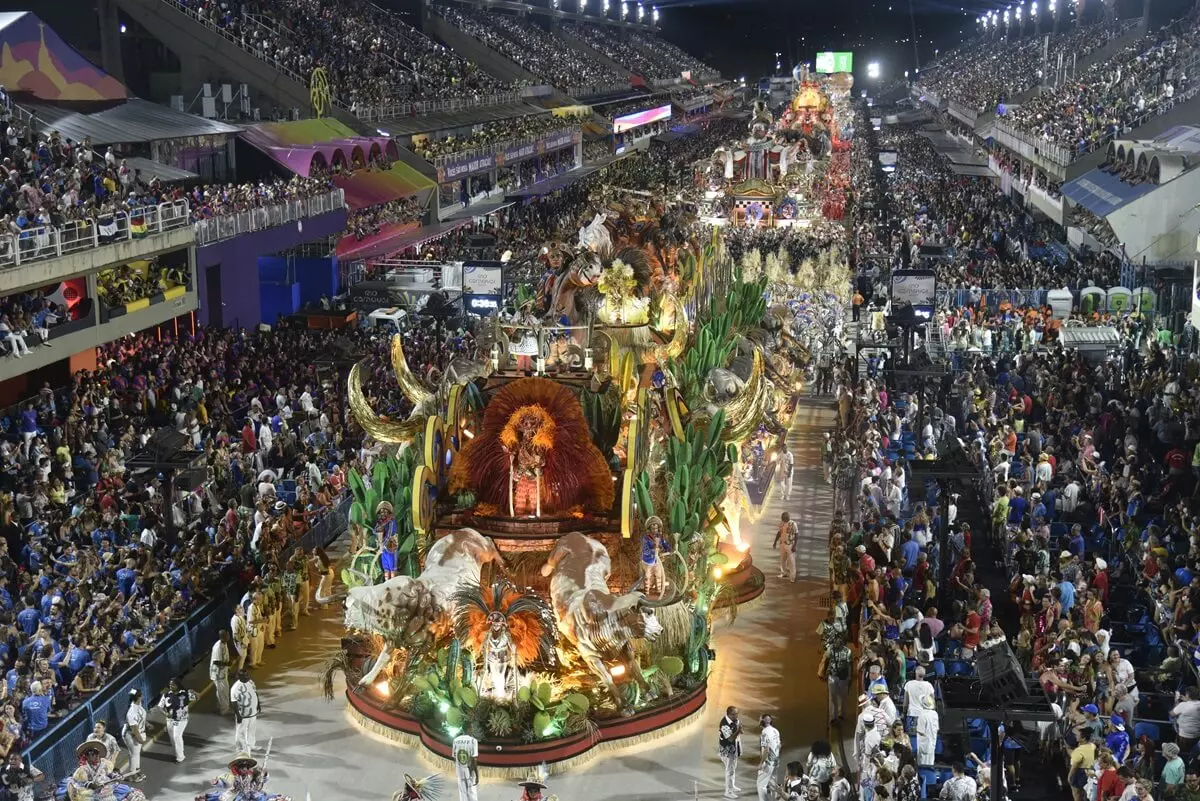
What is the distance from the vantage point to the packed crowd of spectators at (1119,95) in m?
47.4

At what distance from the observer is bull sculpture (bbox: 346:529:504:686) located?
15758 millimetres

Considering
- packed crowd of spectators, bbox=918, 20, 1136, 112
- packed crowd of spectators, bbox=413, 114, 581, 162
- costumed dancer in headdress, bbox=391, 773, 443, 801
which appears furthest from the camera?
packed crowd of spectators, bbox=918, 20, 1136, 112

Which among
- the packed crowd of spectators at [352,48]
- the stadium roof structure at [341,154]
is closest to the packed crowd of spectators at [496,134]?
the packed crowd of spectators at [352,48]

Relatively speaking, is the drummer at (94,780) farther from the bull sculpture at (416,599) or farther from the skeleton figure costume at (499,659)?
the skeleton figure costume at (499,659)

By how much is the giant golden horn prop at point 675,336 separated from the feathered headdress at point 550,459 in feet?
16.0

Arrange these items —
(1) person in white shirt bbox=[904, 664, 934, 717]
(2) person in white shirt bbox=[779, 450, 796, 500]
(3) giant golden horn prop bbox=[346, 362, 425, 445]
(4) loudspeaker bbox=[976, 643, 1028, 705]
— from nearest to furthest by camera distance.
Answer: (4) loudspeaker bbox=[976, 643, 1028, 705], (1) person in white shirt bbox=[904, 664, 934, 717], (3) giant golden horn prop bbox=[346, 362, 425, 445], (2) person in white shirt bbox=[779, 450, 796, 500]

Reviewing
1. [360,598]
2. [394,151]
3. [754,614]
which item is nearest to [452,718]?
[360,598]

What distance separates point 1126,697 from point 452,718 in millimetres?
6461

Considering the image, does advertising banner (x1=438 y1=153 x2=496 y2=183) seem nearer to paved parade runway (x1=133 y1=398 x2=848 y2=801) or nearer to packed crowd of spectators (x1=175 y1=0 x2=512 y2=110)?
packed crowd of spectators (x1=175 y1=0 x2=512 y2=110)

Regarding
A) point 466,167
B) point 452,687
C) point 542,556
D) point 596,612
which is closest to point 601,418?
point 542,556

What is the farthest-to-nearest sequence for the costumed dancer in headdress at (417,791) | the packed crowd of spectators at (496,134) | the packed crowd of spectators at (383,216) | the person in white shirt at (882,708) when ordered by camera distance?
the packed crowd of spectators at (496,134) → the packed crowd of spectators at (383,216) → the person in white shirt at (882,708) → the costumed dancer in headdress at (417,791)

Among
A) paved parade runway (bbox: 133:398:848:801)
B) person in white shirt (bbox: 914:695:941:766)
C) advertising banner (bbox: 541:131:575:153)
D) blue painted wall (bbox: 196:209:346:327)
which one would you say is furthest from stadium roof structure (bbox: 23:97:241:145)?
advertising banner (bbox: 541:131:575:153)

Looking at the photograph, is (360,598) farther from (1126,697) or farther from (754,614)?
(1126,697)

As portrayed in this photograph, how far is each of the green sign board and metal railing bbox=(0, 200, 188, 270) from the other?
4510 inches
